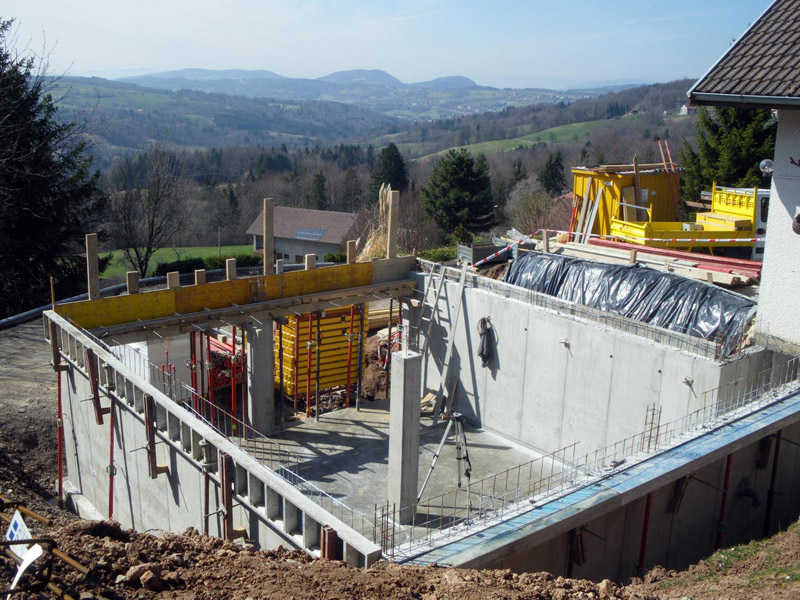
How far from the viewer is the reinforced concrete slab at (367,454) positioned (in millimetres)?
16750

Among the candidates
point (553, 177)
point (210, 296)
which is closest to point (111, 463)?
point (210, 296)

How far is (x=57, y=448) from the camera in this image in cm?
1767

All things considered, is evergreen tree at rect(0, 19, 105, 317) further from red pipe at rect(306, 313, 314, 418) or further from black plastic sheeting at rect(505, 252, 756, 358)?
black plastic sheeting at rect(505, 252, 756, 358)

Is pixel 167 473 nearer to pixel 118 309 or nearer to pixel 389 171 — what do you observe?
pixel 118 309

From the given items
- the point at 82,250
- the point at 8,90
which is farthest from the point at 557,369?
the point at 82,250

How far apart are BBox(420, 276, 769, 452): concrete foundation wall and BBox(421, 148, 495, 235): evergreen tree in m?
30.2

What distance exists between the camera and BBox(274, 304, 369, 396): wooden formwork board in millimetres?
20672

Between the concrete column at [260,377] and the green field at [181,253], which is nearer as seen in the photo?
the concrete column at [260,377]

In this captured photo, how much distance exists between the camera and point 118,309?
54.7 feet

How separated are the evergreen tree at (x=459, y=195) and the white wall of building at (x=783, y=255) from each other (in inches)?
1437

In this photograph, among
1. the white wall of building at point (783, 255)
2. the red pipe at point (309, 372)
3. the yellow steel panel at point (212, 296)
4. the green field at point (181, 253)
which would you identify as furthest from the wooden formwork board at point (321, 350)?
the green field at point (181, 253)

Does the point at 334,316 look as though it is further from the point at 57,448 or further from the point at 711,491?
the point at 711,491

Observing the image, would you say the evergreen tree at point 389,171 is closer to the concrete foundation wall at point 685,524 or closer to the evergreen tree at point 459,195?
the evergreen tree at point 459,195

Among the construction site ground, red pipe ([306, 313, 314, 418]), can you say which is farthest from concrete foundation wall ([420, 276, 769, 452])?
the construction site ground
